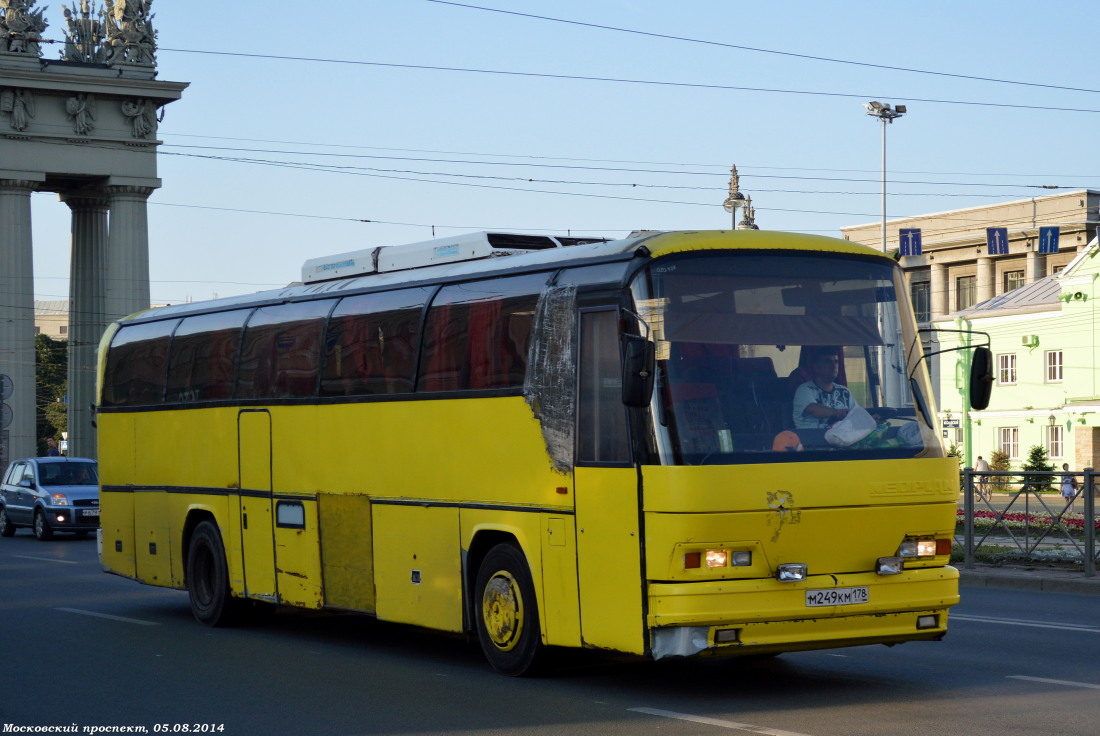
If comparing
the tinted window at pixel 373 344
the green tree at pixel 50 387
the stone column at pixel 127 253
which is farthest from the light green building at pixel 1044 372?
the green tree at pixel 50 387

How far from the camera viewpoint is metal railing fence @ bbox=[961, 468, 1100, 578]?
19547mm

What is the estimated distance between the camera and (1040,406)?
62875 mm

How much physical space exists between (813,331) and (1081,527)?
1100 cm

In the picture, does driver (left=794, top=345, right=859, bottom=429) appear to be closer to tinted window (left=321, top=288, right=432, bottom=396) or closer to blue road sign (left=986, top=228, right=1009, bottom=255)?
tinted window (left=321, top=288, right=432, bottom=396)

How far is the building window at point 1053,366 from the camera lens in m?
62.1

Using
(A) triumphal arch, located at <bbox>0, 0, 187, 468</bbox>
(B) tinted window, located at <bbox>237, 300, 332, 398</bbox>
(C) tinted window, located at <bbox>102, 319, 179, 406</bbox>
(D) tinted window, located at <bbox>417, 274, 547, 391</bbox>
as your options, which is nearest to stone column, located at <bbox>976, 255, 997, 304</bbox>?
(A) triumphal arch, located at <bbox>0, 0, 187, 468</bbox>

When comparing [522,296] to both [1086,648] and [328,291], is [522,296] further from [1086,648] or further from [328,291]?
[1086,648]

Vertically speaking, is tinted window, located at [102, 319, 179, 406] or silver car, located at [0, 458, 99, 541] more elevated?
tinted window, located at [102, 319, 179, 406]

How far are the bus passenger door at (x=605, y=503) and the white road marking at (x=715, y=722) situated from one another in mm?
385

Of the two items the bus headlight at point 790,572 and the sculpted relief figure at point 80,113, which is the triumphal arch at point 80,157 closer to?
the sculpted relief figure at point 80,113

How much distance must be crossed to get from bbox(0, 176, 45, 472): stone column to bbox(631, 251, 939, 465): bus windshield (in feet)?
181

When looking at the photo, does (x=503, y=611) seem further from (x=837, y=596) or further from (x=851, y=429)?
(x=851, y=429)

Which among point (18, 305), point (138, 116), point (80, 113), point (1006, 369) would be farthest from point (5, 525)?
point (1006, 369)

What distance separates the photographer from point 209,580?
51.8ft
